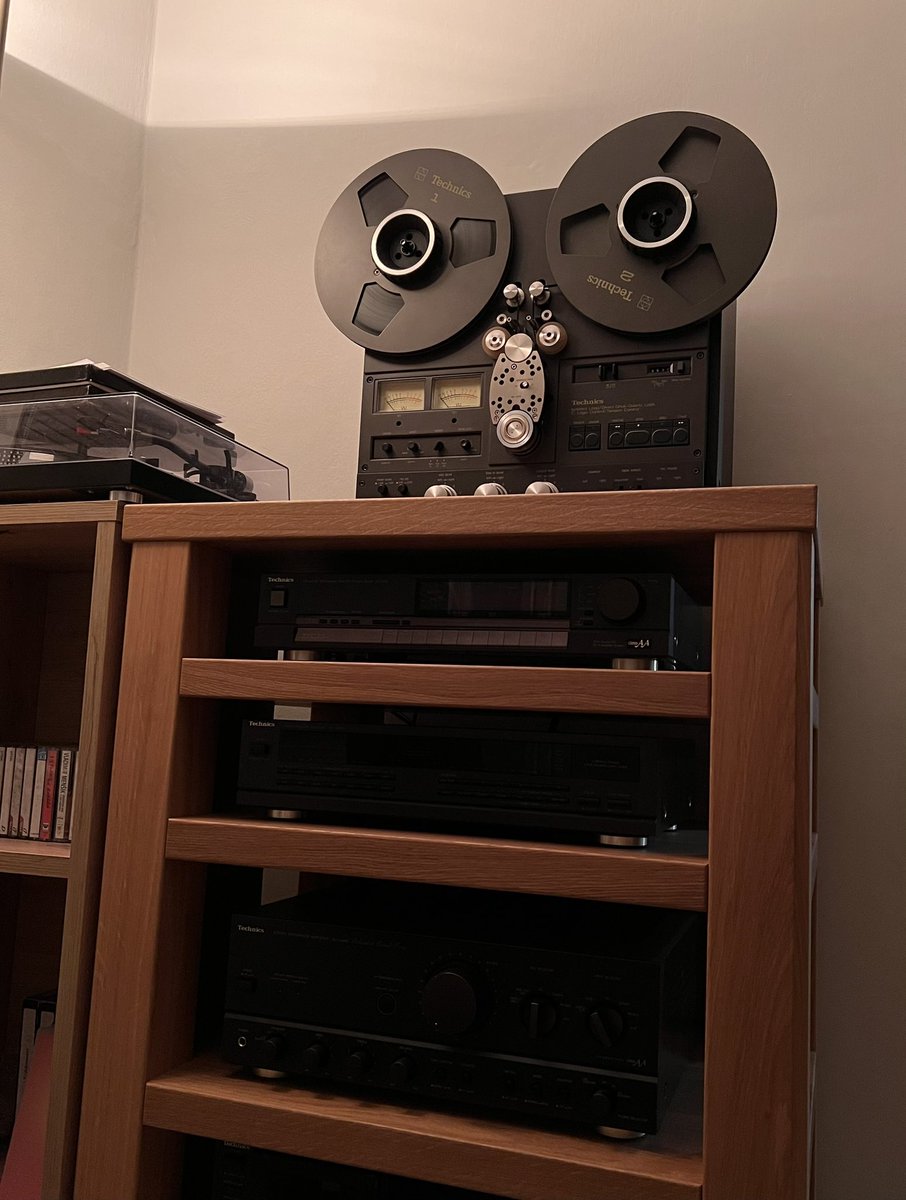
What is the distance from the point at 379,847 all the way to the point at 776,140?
113 cm

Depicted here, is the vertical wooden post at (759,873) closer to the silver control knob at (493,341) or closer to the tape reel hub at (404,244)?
the silver control knob at (493,341)

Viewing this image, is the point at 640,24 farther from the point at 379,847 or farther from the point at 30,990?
the point at 30,990

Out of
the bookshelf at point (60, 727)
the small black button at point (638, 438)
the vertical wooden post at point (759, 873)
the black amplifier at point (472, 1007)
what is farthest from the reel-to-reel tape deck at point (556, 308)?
the black amplifier at point (472, 1007)

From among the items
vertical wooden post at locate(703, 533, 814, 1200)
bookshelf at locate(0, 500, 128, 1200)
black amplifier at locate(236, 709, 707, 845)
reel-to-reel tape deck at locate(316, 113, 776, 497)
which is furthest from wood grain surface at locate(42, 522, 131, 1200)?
vertical wooden post at locate(703, 533, 814, 1200)

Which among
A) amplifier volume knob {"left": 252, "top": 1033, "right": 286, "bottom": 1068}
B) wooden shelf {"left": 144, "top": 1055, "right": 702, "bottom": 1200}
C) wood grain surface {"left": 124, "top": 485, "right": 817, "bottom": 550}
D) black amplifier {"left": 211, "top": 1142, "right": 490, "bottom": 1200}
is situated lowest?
black amplifier {"left": 211, "top": 1142, "right": 490, "bottom": 1200}

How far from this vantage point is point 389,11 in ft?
5.78

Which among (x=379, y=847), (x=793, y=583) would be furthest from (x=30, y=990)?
(x=793, y=583)

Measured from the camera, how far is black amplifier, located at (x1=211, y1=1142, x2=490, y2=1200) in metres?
1.03

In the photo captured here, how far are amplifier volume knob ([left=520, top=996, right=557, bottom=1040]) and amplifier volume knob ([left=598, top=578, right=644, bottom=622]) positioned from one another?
1.19ft

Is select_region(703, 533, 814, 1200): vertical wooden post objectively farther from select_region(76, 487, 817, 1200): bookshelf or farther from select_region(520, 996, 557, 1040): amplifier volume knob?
select_region(520, 996, 557, 1040): amplifier volume knob

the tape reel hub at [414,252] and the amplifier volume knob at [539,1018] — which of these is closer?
the amplifier volume knob at [539,1018]

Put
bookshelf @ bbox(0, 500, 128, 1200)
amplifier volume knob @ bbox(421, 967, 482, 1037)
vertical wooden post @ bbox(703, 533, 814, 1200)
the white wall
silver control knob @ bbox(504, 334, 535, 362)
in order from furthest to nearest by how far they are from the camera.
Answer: the white wall
silver control knob @ bbox(504, 334, 535, 362)
bookshelf @ bbox(0, 500, 128, 1200)
amplifier volume knob @ bbox(421, 967, 482, 1037)
vertical wooden post @ bbox(703, 533, 814, 1200)

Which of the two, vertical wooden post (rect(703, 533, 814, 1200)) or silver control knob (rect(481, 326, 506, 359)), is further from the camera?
silver control knob (rect(481, 326, 506, 359))

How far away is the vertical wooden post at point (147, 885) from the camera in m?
1.08
